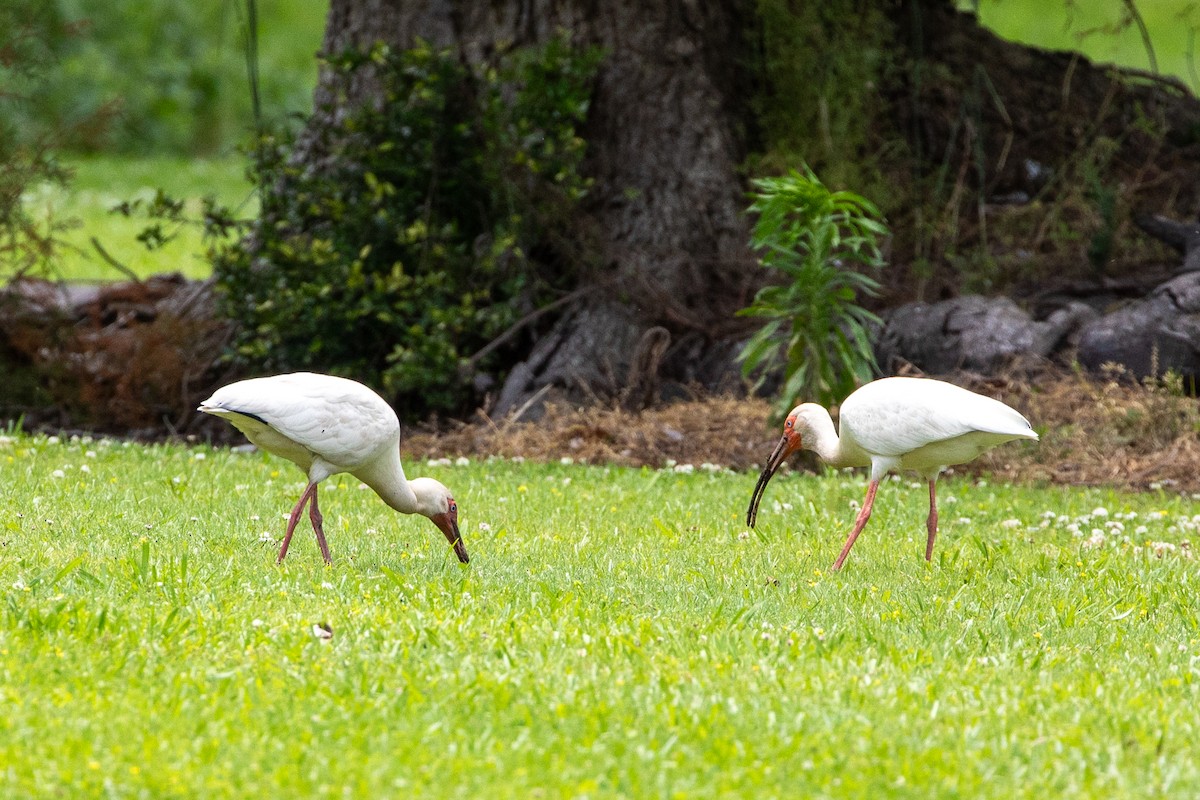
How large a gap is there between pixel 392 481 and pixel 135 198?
23.1 m

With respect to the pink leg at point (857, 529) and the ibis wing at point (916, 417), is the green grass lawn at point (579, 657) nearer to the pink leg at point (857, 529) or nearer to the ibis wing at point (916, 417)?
the pink leg at point (857, 529)

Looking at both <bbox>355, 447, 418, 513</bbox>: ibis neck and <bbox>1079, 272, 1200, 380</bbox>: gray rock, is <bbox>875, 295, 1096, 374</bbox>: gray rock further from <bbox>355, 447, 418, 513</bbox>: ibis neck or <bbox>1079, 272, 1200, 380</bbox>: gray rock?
<bbox>355, 447, 418, 513</bbox>: ibis neck

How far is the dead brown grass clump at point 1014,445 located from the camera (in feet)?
34.3

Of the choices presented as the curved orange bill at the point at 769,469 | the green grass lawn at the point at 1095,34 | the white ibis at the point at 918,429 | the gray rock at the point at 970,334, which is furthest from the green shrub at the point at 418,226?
the green grass lawn at the point at 1095,34

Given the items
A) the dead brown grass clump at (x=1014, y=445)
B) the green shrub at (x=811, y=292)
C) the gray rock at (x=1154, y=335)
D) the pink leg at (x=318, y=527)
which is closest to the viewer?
the pink leg at (x=318, y=527)

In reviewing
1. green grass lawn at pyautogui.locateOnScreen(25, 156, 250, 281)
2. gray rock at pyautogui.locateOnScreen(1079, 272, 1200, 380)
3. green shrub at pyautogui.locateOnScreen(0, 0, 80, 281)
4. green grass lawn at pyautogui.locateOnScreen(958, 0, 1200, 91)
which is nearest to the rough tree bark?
gray rock at pyautogui.locateOnScreen(1079, 272, 1200, 380)

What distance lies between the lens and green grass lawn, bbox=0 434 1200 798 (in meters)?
3.99

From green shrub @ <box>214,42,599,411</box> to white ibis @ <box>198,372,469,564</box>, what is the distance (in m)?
5.38

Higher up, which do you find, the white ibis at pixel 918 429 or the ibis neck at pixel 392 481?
the white ibis at pixel 918 429

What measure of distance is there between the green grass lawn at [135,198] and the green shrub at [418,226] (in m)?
9.50

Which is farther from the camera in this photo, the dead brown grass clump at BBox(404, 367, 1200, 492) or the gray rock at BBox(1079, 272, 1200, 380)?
the gray rock at BBox(1079, 272, 1200, 380)

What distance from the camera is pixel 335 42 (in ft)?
45.2

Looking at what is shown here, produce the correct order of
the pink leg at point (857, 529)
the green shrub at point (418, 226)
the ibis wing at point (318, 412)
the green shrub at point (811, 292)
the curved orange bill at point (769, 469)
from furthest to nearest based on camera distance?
the green shrub at point (418, 226) < the green shrub at point (811, 292) < the curved orange bill at point (769, 469) < the pink leg at point (857, 529) < the ibis wing at point (318, 412)

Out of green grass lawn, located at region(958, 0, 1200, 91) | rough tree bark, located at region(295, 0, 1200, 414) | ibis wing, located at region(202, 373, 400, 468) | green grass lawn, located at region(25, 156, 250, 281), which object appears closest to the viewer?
ibis wing, located at region(202, 373, 400, 468)
